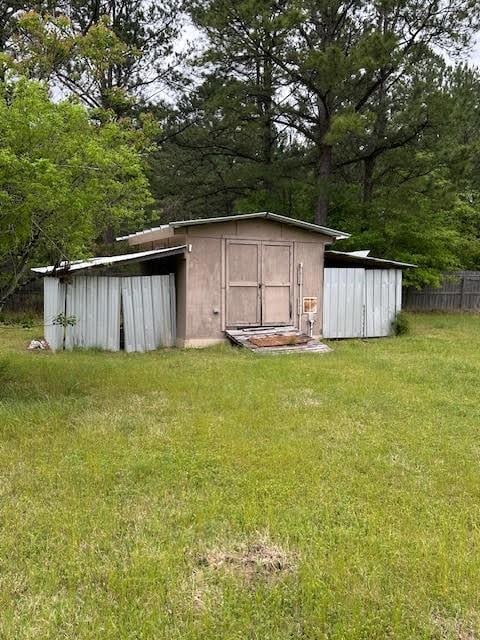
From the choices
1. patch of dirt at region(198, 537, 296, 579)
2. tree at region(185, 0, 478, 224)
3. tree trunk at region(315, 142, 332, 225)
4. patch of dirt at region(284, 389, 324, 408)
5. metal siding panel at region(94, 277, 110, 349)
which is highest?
tree at region(185, 0, 478, 224)

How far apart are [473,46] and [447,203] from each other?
14.6ft

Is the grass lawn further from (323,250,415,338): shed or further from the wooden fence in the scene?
the wooden fence

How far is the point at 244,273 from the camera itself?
434 inches

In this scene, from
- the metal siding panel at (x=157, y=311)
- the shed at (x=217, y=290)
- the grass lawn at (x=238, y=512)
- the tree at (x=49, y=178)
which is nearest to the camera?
the grass lawn at (x=238, y=512)

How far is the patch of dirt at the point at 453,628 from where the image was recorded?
2.22 meters

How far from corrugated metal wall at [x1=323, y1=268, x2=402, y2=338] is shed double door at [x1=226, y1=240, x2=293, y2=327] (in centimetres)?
106

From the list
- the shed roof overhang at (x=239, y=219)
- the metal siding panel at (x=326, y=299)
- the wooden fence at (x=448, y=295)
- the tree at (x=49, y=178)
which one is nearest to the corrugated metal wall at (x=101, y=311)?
the shed roof overhang at (x=239, y=219)

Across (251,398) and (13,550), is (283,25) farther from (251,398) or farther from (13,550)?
(13,550)

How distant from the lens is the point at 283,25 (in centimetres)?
1374

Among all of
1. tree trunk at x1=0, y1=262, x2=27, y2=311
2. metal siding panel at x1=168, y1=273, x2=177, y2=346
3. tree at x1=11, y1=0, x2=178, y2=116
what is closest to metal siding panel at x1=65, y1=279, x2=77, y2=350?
metal siding panel at x1=168, y1=273, x2=177, y2=346

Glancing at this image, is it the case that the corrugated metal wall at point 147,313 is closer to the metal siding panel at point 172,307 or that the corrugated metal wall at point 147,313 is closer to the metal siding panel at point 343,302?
the metal siding panel at point 172,307

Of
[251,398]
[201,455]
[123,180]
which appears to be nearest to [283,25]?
[123,180]

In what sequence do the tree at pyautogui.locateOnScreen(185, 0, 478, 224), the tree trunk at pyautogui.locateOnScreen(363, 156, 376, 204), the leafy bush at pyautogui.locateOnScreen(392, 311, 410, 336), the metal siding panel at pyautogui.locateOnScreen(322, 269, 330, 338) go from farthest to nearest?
the tree trunk at pyautogui.locateOnScreen(363, 156, 376, 204) → the tree at pyautogui.locateOnScreen(185, 0, 478, 224) → the leafy bush at pyautogui.locateOnScreen(392, 311, 410, 336) → the metal siding panel at pyautogui.locateOnScreen(322, 269, 330, 338)

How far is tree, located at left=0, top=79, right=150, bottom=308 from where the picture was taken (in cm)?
519
